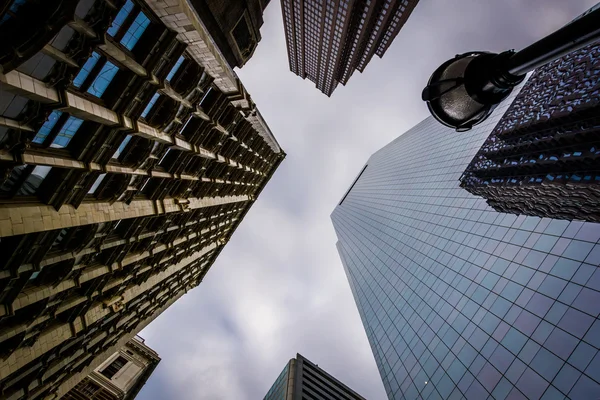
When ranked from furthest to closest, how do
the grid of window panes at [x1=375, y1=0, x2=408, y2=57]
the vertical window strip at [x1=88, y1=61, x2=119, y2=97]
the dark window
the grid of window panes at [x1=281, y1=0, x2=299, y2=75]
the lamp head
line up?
the grid of window panes at [x1=281, y1=0, x2=299, y2=75]
the grid of window panes at [x1=375, y1=0, x2=408, y2=57]
the dark window
the vertical window strip at [x1=88, y1=61, x2=119, y2=97]
the lamp head

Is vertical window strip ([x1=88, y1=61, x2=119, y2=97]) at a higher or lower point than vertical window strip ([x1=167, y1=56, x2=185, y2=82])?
lower

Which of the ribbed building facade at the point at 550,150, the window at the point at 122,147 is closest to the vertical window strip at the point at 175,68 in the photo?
the window at the point at 122,147

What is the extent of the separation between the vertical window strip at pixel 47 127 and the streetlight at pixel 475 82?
43.5 feet

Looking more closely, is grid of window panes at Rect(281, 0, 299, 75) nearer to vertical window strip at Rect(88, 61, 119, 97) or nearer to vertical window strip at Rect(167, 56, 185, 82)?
vertical window strip at Rect(167, 56, 185, 82)

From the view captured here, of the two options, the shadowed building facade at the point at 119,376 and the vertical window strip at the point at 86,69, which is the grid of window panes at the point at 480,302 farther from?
the shadowed building facade at the point at 119,376

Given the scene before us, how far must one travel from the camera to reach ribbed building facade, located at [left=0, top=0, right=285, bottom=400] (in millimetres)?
10750

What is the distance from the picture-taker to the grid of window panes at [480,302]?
21953 millimetres

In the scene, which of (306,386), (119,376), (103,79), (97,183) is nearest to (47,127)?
(103,79)

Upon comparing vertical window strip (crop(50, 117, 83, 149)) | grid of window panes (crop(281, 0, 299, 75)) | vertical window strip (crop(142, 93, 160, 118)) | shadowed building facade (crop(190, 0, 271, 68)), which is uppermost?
grid of window panes (crop(281, 0, 299, 75))

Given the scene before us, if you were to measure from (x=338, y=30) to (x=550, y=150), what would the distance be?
100247 millimetres

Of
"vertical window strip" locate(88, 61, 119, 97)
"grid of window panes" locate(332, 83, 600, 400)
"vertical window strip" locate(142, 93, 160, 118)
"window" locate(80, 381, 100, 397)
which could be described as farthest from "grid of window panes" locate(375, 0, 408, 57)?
"window" locate(80, 381, 100, 397)

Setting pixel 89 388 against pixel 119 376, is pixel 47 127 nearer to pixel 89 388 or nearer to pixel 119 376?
pixel 89 388

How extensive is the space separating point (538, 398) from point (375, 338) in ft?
117

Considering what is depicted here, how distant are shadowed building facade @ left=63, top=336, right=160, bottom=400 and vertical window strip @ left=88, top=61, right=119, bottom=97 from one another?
4133 cm
